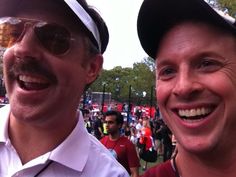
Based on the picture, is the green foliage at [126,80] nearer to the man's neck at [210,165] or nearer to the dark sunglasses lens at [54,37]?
the dark sunglasses lens at [54,37]

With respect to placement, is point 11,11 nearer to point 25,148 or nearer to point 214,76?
point 25,148

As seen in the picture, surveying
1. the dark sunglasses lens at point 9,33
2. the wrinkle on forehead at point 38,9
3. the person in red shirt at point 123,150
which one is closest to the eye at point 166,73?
the wrinkle on forehead at point 38,9

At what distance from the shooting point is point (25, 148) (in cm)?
226

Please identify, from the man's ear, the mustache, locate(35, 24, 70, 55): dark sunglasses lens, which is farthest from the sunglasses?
the man's ear

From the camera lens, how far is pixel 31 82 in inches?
84.0

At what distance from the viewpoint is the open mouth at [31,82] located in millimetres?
2126

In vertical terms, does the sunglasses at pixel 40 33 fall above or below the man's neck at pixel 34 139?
above

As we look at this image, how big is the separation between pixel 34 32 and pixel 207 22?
90cm

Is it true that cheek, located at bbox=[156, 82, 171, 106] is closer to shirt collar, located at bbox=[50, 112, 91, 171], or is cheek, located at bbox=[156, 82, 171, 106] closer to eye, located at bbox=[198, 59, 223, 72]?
eye, located at bbox=[198, 59, 223, 72]

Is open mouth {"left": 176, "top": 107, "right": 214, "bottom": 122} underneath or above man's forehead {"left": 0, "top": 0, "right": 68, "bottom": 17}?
underneath

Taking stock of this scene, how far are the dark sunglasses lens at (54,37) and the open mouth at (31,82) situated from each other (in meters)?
0.17

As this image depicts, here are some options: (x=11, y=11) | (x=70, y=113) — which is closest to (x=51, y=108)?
(x=70, y=113)

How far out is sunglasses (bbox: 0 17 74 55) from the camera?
85.4 inches

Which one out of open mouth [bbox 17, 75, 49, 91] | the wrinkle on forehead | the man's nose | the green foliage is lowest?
the green foliage
